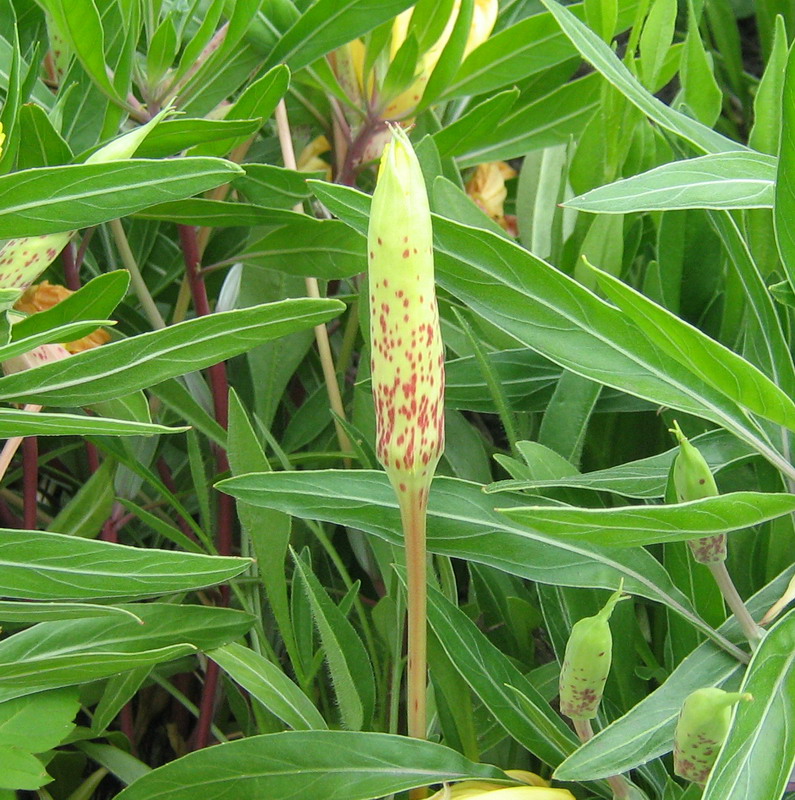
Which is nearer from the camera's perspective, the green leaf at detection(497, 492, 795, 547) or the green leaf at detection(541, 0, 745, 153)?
the green leaf at detection(497, 492, 795, 547)

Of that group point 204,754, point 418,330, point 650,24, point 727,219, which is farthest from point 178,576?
point 650,24

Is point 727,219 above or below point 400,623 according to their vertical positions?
above

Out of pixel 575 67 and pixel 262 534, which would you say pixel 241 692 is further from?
pixel 575 67

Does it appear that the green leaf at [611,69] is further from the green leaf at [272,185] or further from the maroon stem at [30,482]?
the maroon stem at [30,482]

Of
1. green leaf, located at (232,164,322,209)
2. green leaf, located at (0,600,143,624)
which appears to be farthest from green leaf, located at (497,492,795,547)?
green leaf, located at (232,164,322,209)

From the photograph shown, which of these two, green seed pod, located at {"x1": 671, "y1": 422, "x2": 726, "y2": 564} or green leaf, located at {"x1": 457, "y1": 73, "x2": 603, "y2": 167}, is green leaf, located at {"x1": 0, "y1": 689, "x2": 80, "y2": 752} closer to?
green seed pod, located at {"x1": 671, "y1": 422, "x2": 726, "y2": 564}

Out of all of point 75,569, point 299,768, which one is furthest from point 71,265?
point 299,768

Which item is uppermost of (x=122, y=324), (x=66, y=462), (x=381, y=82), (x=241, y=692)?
(x=381, y=82)
